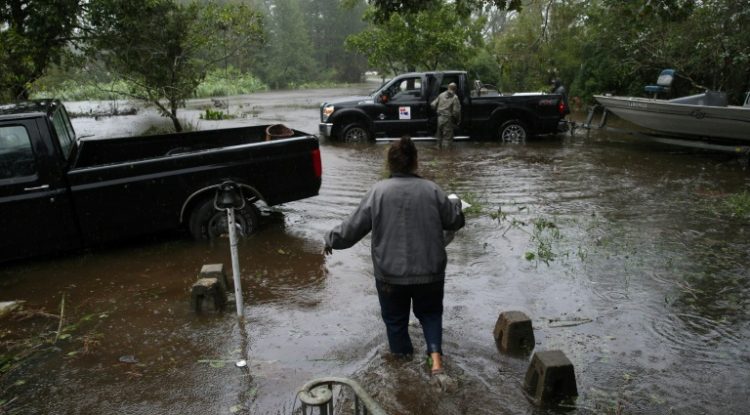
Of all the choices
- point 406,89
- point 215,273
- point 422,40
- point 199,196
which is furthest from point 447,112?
point 422,40

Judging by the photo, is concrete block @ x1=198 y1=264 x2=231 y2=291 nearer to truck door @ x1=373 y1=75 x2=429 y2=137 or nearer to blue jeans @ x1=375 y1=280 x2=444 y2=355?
blue jeans @ x1=375 y1=280 x2=444 y2=355

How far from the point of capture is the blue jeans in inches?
154

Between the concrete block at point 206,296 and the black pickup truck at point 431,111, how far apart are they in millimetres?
9943

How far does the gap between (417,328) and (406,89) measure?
10.6m

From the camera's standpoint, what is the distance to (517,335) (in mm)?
4441

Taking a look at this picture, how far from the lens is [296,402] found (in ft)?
12.6

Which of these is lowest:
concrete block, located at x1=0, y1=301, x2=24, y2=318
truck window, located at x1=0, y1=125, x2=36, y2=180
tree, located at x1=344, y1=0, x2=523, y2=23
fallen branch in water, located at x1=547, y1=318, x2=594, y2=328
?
fallen branch in water, located at x1=547, y1=318, x2=594, y2=328

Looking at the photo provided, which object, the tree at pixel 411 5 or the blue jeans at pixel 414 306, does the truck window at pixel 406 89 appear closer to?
the tree at pixel 411 5

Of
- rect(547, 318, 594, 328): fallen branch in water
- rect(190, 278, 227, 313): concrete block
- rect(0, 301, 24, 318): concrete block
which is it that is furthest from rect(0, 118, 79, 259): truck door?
rect(547, 318, 594, 328): fallen branch in water

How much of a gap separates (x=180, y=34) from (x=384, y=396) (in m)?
11.8

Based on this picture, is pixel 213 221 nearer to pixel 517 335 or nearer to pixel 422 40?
pixel 517 335

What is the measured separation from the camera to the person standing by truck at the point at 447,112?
13586 mm

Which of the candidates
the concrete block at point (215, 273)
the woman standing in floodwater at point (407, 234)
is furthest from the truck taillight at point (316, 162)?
the woman standing in floodwater at point (407, 234)

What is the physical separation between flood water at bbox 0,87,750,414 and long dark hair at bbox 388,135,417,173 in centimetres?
144
